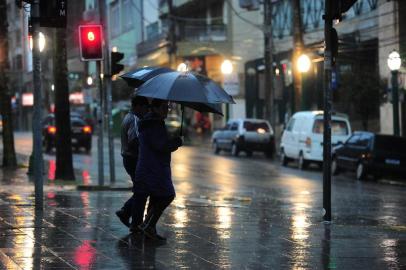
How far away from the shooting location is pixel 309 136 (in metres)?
28.2

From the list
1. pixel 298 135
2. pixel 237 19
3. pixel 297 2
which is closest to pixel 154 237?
pixel 298 135

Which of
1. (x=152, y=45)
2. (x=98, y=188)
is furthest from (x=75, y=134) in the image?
(x=152, y=45)

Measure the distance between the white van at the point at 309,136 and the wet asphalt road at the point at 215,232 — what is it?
8.96 metres

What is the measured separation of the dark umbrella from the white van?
60.0ft

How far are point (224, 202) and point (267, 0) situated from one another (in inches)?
869

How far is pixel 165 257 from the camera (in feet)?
28.8

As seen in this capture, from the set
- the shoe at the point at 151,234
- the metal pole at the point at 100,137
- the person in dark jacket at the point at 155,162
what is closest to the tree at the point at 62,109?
the metal pole at the point at 100,137

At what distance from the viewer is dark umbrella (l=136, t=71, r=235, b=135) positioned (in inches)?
376

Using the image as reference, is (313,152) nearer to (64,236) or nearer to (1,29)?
(1,29)

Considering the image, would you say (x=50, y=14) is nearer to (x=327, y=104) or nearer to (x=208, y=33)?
(x=327, y=104)

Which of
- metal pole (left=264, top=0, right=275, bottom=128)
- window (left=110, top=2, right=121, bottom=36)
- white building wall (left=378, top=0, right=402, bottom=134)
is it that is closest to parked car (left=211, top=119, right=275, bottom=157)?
metal pole (left=264, top=0, right=275, bottom=128)

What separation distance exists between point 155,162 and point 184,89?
952mm

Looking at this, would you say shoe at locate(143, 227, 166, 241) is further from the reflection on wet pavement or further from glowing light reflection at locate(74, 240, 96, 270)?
glowing light reflection at locate(74, 240, 96, 270)

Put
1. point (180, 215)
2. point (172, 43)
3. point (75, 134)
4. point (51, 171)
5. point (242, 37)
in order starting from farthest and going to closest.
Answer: point (242, 37) < point (172, 43) < point (75, 134) < point (51, 171) < point (180, 215)
